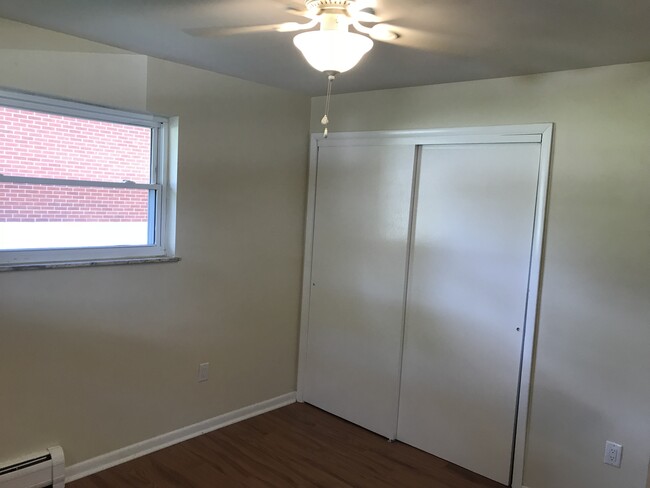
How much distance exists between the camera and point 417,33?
79.5 inches

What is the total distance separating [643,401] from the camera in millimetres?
2328

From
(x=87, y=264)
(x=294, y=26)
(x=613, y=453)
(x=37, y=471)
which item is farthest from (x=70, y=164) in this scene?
(x=613, y=453)

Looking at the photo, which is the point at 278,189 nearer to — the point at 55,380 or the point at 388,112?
the point at 388,112

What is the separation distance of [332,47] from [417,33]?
0.52 m

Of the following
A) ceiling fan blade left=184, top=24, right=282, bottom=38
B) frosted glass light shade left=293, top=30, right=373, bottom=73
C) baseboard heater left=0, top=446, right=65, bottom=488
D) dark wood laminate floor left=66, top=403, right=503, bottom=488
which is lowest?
dark wood laminate floor left=66, top=403, right=503, bottom=488

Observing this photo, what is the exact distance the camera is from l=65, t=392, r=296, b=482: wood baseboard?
2.62m

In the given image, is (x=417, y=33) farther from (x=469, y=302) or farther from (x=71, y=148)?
(x=71, y=148)

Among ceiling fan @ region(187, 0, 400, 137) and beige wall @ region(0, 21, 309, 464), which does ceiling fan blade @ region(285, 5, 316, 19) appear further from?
beige wall @ region(0, 21, 309, 464)

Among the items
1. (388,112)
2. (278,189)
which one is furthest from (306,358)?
(388,112)

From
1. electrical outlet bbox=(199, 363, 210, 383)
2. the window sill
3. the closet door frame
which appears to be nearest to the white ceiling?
the closet door frame

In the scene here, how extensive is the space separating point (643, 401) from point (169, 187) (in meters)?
2.63

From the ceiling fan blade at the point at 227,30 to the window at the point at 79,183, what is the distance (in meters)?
0.74

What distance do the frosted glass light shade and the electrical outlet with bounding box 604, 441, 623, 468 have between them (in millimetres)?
2140

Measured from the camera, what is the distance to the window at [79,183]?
7.69ft
